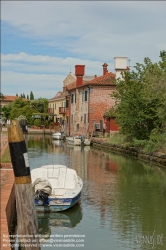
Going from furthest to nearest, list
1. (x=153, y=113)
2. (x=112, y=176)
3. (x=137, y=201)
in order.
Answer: (x=153, y=113)
(x=112, y=176)
(x=137, y=201)

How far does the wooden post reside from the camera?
19.9 ft

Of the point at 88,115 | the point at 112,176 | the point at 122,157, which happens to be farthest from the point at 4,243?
the point at 88,115

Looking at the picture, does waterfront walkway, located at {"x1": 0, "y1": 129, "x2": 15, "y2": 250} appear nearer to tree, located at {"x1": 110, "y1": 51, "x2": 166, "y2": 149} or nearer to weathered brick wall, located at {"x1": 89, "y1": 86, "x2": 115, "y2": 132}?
tree, located at {"x1": 110, "y1": 51, "x2": 166, "y2": 149}

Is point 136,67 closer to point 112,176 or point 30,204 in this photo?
point 112,176

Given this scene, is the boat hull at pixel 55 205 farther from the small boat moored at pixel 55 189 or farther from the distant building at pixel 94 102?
the distant building at pixel 94 102

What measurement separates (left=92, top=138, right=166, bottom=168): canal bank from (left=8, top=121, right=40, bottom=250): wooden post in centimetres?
1986

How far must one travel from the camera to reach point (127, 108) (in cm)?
3281

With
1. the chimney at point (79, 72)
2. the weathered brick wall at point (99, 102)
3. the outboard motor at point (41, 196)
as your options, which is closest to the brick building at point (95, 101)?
the weathered brick wall at point (99, 102)

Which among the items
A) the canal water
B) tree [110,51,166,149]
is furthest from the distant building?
the canal water

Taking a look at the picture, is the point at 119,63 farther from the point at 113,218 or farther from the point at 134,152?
the point at 113,218

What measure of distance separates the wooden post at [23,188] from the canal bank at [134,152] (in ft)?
65.2

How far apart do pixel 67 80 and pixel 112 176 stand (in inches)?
2586

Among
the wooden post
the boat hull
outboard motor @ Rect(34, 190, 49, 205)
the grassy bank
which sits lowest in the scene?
the boat hull

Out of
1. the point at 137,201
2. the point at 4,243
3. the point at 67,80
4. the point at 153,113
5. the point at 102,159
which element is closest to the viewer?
the point at 4,243
